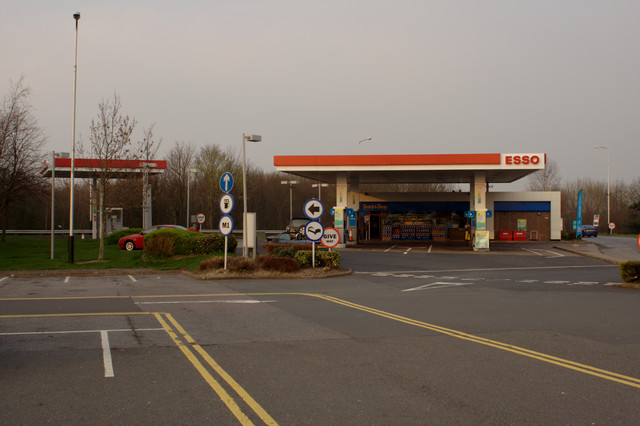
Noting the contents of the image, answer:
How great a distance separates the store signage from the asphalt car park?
19309 mm

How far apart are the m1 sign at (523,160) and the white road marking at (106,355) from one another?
28.9 m

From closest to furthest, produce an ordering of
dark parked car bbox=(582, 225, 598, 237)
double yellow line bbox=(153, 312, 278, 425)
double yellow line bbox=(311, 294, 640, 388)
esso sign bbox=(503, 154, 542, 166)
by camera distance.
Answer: double yellow line bbox=(153, 312, 278, 425) < double yellow line bbox=(311, 294, 640, 388) < esso sign bbox=(503, 154, 542, 166) < dark parked car bbox=(582, 225, 598, 237)

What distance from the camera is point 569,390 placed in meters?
5.55

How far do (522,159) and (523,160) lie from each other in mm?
87

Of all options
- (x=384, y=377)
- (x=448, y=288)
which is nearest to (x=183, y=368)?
(x=384, y=377)

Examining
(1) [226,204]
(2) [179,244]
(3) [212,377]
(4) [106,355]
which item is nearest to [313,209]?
(1) [226,204]

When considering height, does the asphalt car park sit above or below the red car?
below

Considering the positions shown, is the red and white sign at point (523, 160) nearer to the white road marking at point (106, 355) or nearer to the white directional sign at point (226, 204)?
the white directional sign at point (226, 204)

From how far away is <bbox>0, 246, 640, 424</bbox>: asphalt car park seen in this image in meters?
4.90

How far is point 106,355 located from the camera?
7.00m

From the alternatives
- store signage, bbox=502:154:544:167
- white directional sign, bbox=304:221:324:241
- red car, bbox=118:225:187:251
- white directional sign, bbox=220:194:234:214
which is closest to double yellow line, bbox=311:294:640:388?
white directional sign, bbox=304:221:324:241

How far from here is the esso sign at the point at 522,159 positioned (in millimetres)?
32875

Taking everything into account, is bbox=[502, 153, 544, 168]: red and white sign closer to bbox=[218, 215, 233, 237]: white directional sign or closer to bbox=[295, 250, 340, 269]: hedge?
bbox=[295, 250, 340, 269]: hedge

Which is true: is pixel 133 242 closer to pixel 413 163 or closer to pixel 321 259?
pixel 321 259
